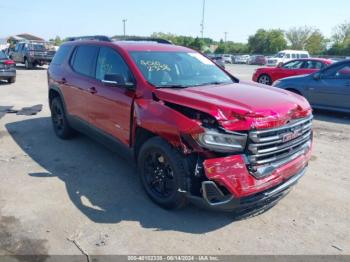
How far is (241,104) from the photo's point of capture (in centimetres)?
346

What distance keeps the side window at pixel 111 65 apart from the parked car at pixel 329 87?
21.4 feet

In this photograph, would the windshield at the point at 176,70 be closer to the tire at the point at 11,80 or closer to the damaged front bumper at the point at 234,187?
the damaged front bumper at the point at 234,187

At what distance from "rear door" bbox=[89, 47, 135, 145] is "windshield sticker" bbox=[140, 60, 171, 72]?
0.24 meters

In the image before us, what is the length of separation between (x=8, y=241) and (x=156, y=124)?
1832mm

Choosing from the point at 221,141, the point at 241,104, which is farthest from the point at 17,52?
the point at 221,141

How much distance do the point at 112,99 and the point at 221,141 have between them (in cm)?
188

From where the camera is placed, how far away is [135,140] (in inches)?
163

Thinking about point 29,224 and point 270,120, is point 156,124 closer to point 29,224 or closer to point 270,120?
point 270,120

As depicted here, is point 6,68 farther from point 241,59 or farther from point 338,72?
point 241,59

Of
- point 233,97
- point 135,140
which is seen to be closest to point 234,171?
point 233,97

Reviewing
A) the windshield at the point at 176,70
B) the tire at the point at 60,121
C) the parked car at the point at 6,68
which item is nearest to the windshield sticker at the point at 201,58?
the windshield at the point at 176,70

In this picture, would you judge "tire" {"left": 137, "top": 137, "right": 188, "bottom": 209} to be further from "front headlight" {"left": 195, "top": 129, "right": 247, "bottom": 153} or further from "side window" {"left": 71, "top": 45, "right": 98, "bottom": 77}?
"side window" {"left": 71, "top": 45, "right": 98, "bottom": 77}

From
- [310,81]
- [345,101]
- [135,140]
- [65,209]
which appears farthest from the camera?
[310,81]

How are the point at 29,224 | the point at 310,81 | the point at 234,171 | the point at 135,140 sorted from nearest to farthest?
the point at 234,171 < the point at 29,224 < the point at 135,140 < the point at 310,81
